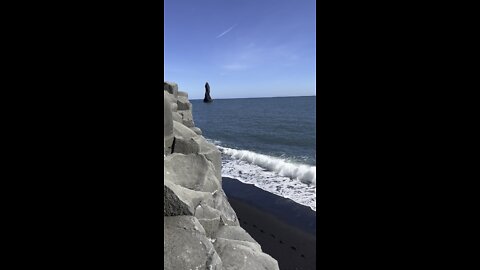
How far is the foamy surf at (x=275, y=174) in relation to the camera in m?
9.26

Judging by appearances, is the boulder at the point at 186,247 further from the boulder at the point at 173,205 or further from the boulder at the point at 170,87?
the boulder at the point at 170,87

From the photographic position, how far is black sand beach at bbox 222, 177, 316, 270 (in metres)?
5.88

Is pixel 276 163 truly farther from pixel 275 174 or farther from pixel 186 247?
pixel 186 247

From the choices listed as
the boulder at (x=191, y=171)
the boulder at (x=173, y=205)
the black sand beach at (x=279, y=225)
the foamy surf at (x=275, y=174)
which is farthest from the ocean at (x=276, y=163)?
the boulder at (x=173, y=205)

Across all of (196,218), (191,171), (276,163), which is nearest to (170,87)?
(191,171)

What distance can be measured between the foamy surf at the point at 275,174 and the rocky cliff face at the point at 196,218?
4190mm

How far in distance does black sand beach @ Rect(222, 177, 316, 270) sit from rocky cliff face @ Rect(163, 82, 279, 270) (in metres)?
1.85

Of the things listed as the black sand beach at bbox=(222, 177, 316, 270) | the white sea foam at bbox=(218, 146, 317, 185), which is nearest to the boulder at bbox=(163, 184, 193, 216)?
the black sand beach at bbox=(222, 177, 316, 270)

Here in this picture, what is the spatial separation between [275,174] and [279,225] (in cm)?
478

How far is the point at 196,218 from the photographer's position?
3199 mm
